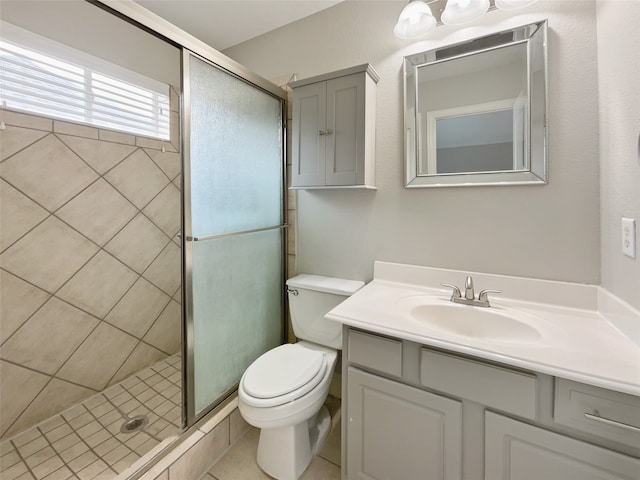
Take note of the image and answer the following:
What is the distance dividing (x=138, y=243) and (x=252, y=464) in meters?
1.57

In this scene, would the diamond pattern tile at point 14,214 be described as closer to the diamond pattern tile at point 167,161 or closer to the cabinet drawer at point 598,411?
the diamond pattern tile at point 167,161

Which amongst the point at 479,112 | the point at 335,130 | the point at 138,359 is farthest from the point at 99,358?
the point at 479,112

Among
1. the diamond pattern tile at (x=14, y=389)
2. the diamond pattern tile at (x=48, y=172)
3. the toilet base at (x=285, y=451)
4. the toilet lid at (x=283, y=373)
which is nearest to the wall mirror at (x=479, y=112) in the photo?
the toilet lid at (x=283, y=373)

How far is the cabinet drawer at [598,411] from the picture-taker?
0.70 metres

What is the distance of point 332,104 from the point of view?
1.50 metres

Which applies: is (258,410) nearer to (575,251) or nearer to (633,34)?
(575,251)

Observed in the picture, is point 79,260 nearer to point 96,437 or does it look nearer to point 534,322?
point 96,437

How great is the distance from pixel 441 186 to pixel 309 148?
731 mm

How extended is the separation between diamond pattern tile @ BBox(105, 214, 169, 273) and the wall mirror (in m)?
1.81

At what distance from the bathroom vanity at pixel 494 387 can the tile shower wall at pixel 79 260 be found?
152cm

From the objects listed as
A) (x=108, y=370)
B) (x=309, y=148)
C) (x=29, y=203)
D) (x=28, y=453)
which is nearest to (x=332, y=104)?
(x=309, y=148)

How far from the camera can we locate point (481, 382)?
88cm

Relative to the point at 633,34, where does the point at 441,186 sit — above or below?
below

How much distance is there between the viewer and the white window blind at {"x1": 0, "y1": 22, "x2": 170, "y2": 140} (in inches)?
56.3
